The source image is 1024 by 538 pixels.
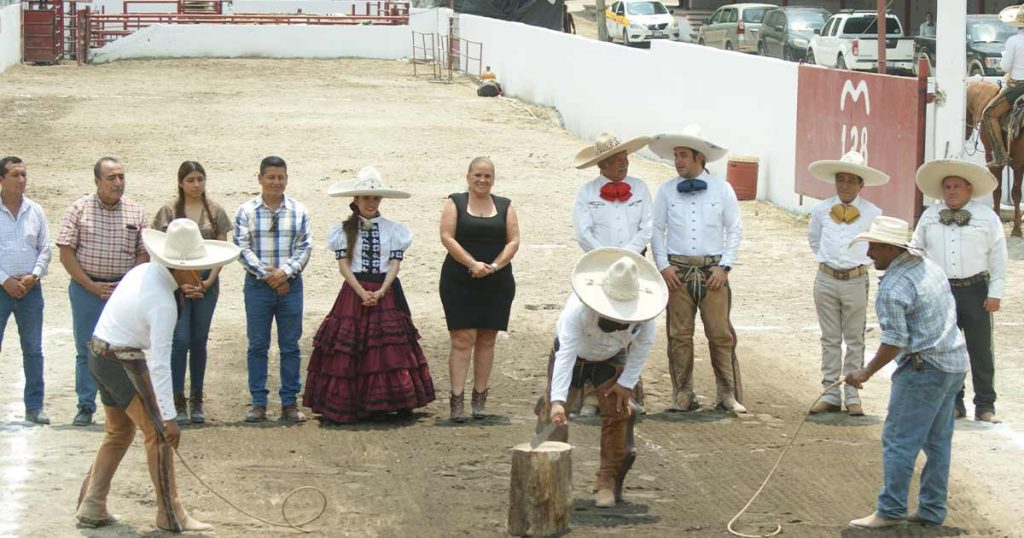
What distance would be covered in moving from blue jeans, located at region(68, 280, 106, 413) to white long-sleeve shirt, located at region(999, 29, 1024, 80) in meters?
11.1

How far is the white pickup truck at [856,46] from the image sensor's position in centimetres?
3344

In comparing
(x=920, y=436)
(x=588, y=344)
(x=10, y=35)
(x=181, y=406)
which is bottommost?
(x=181, y=406)

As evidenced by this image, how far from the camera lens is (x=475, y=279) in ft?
31.8

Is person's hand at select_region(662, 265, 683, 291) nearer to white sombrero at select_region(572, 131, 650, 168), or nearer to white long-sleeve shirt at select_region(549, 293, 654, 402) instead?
white sombrero at select_region(572, 131, 650, 168)

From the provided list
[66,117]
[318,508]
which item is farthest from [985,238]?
[66,117]

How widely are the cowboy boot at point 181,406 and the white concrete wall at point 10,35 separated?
29.6 meters

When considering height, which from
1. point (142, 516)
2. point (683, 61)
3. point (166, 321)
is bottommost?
point (142, 516)

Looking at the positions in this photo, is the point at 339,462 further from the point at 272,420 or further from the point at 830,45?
the point at 830,45

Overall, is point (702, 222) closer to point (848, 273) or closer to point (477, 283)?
point (848, 273)

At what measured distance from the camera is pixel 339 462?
877 centimetres

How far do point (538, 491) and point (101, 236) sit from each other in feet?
11.8

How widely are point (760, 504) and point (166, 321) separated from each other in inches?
130

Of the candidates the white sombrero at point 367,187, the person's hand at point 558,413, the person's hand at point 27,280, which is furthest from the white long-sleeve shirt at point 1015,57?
the person's hand at point 27,280

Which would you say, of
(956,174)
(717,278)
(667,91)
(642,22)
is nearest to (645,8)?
(642,22)
